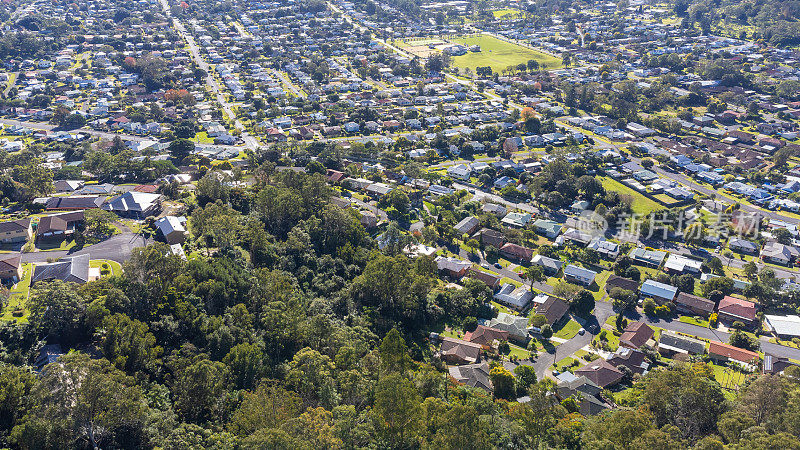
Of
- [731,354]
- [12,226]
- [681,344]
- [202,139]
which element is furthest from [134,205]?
[731,354]

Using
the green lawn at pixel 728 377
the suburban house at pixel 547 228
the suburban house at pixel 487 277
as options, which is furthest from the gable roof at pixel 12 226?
the green lawn at pixel 728 377

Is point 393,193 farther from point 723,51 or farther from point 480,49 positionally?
point 723,51

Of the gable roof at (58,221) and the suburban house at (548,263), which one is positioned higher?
the gable roof at (58,221)

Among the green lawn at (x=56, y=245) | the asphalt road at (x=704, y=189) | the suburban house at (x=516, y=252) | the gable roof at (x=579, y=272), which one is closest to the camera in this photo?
the green lawn at (x=56, y=245)

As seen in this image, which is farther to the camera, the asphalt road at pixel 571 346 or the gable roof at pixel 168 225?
the gable roof at pixel 168 225

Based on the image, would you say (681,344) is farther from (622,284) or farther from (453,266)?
(453,266)

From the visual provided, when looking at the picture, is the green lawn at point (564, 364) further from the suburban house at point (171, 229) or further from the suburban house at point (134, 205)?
the suburban house at point (134, 205)

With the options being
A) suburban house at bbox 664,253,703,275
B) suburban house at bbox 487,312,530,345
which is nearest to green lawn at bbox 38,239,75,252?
suburban house at bbox 487,312,530,345
